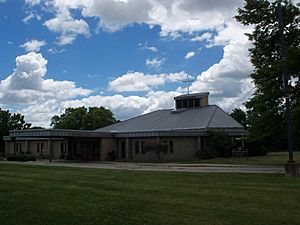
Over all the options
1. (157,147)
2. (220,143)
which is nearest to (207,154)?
(220,143)

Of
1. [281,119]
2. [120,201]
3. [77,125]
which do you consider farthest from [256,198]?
[77,125]

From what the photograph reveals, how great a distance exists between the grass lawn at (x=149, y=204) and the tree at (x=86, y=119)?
70.4 m

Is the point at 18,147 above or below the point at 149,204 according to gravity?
above

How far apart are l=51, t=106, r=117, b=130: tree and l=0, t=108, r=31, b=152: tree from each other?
29.5ft

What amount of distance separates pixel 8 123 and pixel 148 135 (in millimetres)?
37610

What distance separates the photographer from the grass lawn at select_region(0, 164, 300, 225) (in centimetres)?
922

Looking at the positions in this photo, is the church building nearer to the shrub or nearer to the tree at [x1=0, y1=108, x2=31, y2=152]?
the shrub

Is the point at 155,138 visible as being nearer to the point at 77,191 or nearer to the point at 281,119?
the point at 281,119

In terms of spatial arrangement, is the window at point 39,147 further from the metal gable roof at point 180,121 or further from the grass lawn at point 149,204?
the grass lawn at point 149,204

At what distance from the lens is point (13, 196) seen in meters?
12.6

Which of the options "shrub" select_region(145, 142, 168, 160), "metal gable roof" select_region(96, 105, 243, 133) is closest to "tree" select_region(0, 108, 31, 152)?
"metal gable roof" select_region(96, 105, 243, 133)

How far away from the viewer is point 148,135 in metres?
45.1

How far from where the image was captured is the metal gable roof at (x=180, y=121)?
49.2 meters

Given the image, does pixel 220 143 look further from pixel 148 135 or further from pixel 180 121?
pixel 148 135
